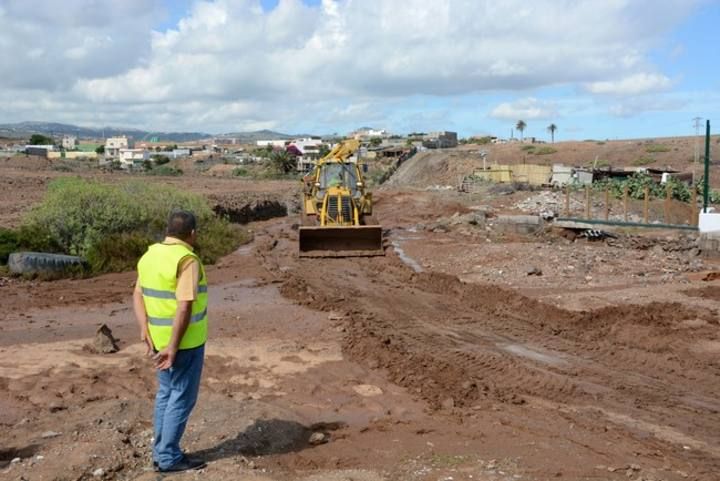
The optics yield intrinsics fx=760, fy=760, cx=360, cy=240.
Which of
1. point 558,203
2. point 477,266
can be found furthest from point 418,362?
point 558,203

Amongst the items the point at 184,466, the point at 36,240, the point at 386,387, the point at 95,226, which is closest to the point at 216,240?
the point at 95,226

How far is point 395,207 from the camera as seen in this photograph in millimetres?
36906

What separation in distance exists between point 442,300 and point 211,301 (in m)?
4.03

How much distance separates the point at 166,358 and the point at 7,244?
12.4 meters

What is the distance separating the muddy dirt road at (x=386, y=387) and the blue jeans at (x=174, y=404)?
0.20 meters

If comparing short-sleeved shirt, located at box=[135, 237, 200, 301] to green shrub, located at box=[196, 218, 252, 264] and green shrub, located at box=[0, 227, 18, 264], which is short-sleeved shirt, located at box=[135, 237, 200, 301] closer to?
green shrub, located at box=[0, 227, 18, 264]

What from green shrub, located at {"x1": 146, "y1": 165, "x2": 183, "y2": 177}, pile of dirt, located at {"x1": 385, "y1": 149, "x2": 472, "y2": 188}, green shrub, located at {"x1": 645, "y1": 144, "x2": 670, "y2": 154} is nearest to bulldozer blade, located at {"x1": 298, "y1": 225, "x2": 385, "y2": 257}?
pile of dirt, located at {"x1": 385, "y1": 149, "x2": 472, "y2": 188}

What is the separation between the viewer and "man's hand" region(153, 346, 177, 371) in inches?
206

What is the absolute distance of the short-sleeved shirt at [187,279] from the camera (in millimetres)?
5242

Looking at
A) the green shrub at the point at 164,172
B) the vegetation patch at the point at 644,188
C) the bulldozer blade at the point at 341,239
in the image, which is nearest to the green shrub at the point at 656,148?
the vegetation patch at the point at 644,188

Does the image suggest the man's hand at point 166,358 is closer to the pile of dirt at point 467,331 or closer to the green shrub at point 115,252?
the pile of dirt at point 467,331

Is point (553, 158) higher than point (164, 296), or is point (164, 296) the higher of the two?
point (553, 158)

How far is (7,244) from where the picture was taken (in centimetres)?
1600

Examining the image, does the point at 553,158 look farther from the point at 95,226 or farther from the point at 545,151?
the point at 95,226
